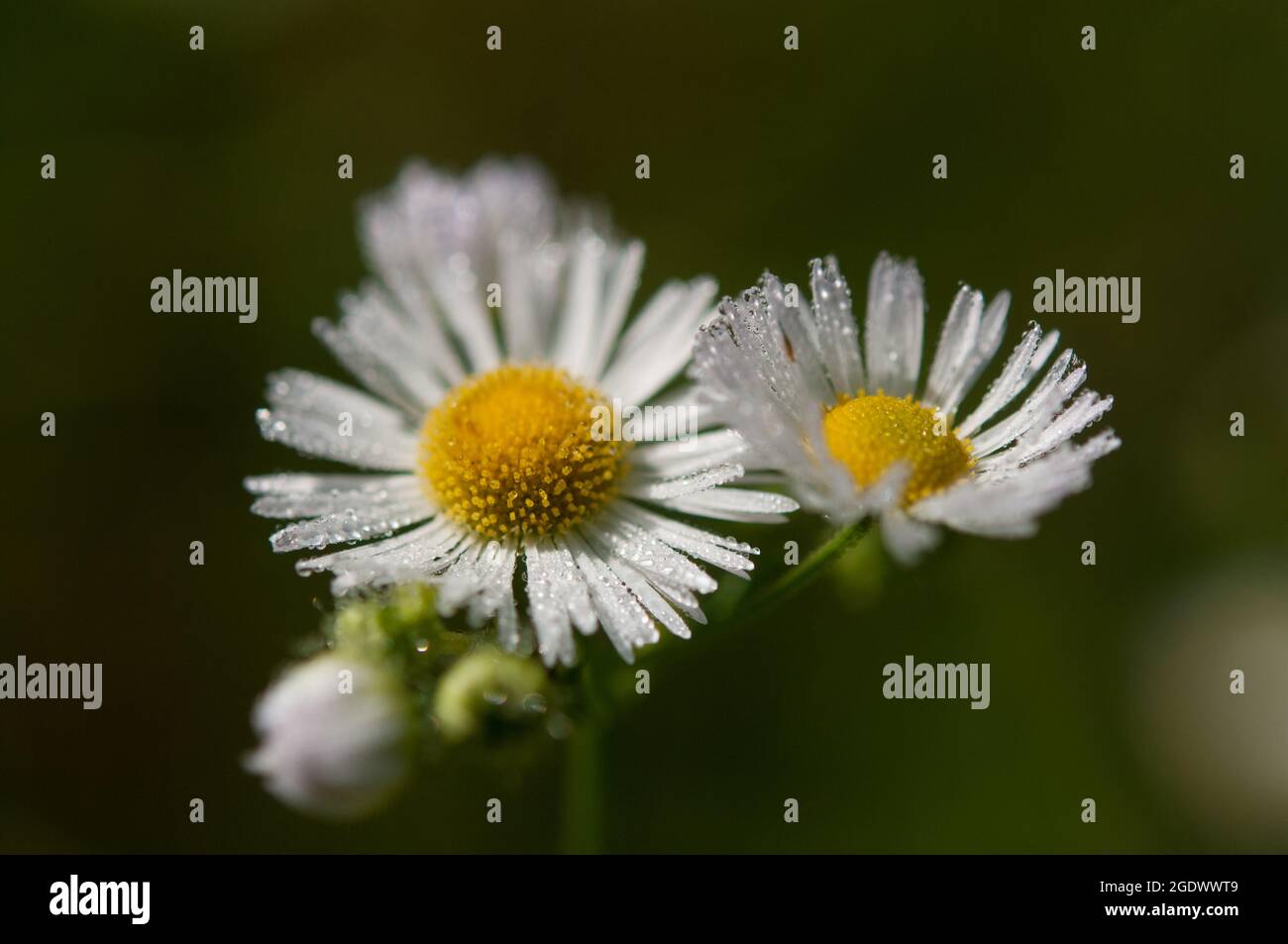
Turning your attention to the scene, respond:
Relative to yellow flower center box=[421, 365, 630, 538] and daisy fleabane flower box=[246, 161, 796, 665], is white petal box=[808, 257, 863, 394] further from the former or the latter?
yellow flower center box=[421, 365, 630, 538]

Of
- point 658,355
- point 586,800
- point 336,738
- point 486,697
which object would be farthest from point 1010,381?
point 336,738

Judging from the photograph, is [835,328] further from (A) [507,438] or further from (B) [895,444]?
(A) [507,438]

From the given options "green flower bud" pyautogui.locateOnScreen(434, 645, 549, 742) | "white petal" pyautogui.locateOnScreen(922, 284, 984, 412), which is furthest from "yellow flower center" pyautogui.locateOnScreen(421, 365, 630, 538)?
"white petal" pyautogui.locateOnScreen(922, 284, 984, 412)

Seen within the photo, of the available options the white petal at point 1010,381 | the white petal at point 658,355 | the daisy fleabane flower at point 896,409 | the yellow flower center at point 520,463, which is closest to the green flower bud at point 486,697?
the yellow flower center at point 520,463

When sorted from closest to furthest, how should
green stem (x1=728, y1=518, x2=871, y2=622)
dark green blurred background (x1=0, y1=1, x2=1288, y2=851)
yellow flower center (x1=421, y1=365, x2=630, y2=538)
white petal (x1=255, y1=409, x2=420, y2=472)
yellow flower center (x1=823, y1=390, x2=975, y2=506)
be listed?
green stem (x1=728, y1=518, x2=871, y2=622)
yellow flower center (x1=823, y1=390, x2=975, y2=506)
yellow flower center (x1=421, y1=365, x2=630, y2=538)
white petal (x1=255, y1=409, x2=420, y2=472)
dark green blurred background (x1=0, y1=1, x2=1288, y2=851)

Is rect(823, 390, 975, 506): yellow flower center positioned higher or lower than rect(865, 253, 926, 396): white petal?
lower
